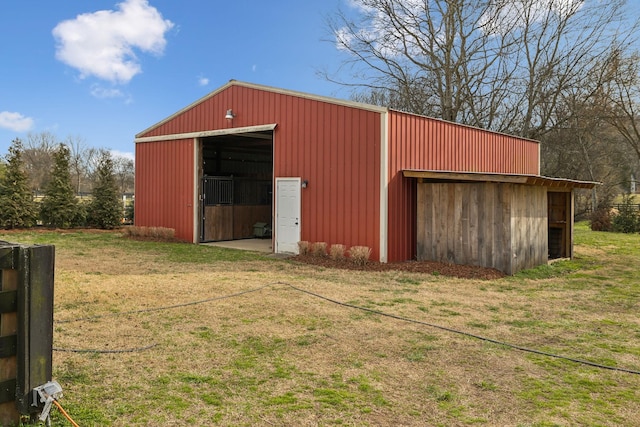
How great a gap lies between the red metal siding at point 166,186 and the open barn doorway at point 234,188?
49cm

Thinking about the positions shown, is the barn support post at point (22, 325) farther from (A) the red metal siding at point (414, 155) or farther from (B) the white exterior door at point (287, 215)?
(B) the white exterior door at point (287, 215)

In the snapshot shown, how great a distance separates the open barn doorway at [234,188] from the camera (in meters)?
14.0

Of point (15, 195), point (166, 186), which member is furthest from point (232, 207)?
point (15, 195)

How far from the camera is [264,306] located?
19.2 ft

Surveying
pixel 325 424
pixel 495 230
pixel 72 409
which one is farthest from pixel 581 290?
pixel 72 409

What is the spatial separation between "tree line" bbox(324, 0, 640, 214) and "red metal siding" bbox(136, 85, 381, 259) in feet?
34.7

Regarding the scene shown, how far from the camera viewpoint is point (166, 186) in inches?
573

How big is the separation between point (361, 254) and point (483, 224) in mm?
2574

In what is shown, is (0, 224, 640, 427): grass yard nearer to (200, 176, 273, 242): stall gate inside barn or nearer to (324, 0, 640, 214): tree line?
(200, 176, 273, 242): stall gate inside barn

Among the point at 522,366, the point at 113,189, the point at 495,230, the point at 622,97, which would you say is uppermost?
the point at 622,97

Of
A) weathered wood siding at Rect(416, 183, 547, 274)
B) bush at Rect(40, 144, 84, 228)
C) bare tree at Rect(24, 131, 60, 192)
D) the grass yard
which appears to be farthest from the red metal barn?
bare tree at Rect(24, 131, 60, 192)

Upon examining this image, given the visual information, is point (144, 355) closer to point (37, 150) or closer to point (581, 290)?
point (581, 290)

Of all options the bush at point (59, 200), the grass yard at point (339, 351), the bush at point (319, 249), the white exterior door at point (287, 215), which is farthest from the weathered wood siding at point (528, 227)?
the bush at point (59, 200)

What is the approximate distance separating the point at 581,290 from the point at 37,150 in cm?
4812
